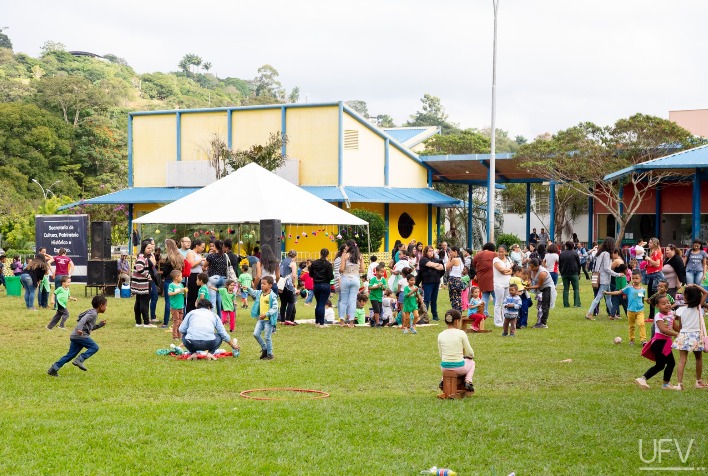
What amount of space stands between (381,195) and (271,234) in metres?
18.3

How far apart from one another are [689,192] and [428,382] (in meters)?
30.0

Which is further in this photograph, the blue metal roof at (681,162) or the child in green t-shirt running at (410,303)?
the blue metal roof at (681,162)

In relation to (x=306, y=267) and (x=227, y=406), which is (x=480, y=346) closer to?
(x=227, y=406)

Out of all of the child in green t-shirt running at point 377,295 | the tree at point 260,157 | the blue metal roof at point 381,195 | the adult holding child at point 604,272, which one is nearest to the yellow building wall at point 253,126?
the tree at point 260,157

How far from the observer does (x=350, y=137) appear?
127ft

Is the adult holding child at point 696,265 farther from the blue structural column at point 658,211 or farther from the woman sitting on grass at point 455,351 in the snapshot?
the blue structural column at point 658,211

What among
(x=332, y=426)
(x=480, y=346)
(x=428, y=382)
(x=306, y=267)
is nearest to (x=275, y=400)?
(x=332, y=426)

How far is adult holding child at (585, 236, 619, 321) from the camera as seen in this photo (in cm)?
1997

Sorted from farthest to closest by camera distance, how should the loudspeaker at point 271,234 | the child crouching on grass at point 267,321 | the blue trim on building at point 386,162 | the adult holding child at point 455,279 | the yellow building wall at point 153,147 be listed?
the yellow building wall at point 153,147
the blue trim on building at point 386,162
the loudspeaker at point 271,234
the adult holding child at point 455,279
the child crouching on grass at point 267,321

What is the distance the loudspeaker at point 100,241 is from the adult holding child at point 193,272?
32.3 ft

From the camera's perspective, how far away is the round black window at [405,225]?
41656 millimetres

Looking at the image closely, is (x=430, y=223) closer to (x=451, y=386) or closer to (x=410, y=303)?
(x=410, y=303)

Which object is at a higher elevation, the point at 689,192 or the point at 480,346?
the point at 689,192

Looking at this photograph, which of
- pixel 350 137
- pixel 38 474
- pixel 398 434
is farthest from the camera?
pixel 350 137
